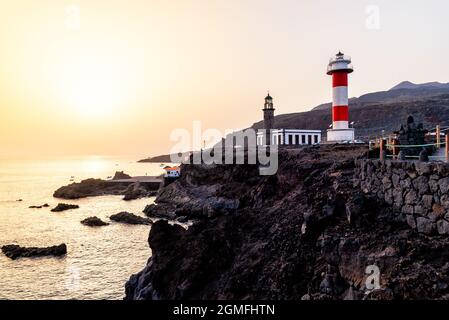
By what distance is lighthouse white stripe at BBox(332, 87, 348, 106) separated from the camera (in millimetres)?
36281

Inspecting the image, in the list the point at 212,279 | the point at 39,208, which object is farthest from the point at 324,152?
the point at 39,208

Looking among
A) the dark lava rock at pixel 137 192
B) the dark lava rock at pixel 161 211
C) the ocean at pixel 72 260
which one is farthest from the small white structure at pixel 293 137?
the dark lava rock at pixel 137 192

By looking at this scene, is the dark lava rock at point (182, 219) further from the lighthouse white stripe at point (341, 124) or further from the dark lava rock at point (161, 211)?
the lighthouse white stripe at point (341, 124)

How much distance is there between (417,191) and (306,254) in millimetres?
4876

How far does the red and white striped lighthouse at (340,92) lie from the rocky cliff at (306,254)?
54.5 ft

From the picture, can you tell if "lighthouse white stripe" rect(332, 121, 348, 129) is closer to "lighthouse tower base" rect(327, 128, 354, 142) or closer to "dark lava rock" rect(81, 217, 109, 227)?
"lighthouse tower base" rect(327, 128, 354, 142)

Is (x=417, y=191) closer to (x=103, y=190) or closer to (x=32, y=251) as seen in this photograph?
(x=32, y=251)

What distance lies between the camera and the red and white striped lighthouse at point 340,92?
3622cm

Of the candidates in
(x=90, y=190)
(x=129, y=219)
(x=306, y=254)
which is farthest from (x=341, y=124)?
(x=90, y=190)

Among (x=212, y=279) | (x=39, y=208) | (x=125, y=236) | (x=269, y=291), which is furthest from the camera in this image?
(x=39, y=208)

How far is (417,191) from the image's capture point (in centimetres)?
1099

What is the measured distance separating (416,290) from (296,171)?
21892 mm

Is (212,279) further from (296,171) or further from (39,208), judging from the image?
(39,208)

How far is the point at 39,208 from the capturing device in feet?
213
